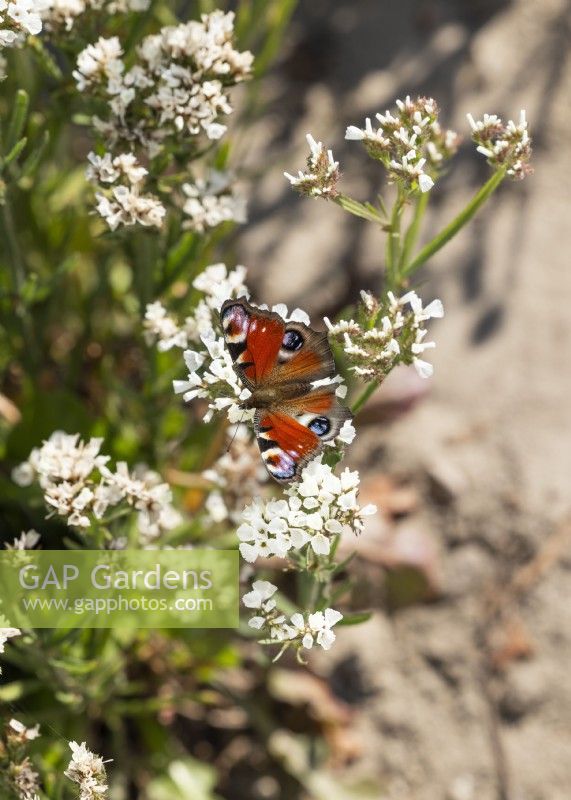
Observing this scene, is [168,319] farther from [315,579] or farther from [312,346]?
[315,579]

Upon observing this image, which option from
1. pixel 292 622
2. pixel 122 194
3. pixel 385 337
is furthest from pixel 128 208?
pixel 292 622

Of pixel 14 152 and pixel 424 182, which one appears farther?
pixel 14 152

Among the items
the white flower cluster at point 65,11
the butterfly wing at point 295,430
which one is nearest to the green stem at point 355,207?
the butterfly wing at point 295,430

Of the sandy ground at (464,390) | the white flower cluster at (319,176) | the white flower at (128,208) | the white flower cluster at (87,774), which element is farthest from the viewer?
the sandy ground at (464,390)

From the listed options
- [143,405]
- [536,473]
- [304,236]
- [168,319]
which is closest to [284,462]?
[168,319]

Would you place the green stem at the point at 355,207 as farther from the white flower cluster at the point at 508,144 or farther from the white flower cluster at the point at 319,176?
the white flower cluster at the point at 508,144

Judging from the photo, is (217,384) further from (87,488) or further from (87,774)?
(87,774)

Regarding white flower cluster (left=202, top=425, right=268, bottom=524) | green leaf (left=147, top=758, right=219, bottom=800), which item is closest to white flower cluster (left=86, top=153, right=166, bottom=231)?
white flower cluster (left=202, top=425, right=268, bottom=524)

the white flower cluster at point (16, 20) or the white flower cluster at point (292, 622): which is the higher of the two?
the white flower cluster at point (16, 20)
